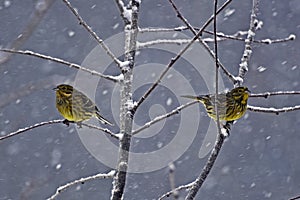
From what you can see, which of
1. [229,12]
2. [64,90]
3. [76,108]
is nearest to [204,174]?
[76,108]

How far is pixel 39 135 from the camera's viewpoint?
11.8m

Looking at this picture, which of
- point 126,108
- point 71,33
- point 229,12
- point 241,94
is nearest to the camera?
point 126,108

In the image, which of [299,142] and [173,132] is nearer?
[173,132]

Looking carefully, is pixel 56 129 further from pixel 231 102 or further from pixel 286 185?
pixel 231 102

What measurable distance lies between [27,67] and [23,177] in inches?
79.2

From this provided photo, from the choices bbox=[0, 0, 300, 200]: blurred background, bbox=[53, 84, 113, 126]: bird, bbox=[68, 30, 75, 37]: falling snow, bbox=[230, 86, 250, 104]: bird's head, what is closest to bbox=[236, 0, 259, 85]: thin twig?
bbox=[230, 86, 250, 104]: bird's head

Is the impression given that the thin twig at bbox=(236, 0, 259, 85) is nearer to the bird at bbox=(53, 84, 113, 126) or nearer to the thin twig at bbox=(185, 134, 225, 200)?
the thin twig at bbox=(185, 134, 225, 200)

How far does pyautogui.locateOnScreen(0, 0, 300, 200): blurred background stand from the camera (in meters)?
11.5

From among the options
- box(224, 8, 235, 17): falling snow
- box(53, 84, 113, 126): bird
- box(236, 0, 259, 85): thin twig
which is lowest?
box(236, 0, 259, 85): thin twig

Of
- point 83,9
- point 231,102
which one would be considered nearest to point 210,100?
point 231,102

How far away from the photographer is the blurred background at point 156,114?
1146 cm

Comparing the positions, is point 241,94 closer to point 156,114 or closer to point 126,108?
point 126,108

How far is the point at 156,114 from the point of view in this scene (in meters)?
12.0

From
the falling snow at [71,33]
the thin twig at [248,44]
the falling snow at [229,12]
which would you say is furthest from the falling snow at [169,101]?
the thin twig at [248,44]
